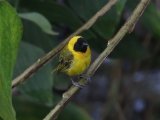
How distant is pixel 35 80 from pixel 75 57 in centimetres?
24

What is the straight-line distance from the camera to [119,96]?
271 cm

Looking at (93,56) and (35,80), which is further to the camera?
(93,56)

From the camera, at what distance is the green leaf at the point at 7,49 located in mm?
588

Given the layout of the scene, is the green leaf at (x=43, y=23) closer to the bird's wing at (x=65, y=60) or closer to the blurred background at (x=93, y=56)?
the blurred background at (x=93, y=56)

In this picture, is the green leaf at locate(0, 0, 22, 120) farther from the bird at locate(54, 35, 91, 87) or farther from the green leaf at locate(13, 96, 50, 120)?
the green leaf at locate(13, 96, 50, 120)

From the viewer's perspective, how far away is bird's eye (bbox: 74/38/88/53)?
4.32 ft

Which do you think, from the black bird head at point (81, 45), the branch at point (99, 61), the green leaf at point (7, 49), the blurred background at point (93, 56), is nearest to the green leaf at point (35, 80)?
the blurred background at point (93, 56)

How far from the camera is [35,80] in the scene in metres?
1.57

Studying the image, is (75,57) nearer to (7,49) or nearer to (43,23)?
(43,23)

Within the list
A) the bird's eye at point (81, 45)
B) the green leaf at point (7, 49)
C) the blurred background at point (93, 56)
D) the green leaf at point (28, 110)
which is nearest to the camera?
the green leaf at point (7, 49)

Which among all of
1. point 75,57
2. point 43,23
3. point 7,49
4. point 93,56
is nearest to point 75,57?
point 75,57

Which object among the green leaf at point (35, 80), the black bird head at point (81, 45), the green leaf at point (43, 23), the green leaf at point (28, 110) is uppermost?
the green leaf at point (43, 23)

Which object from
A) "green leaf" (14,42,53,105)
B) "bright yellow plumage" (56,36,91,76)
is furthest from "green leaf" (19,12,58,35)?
"green leaf" (14,42,53,105)

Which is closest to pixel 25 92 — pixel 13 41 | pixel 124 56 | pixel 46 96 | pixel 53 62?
pixel 46 96
